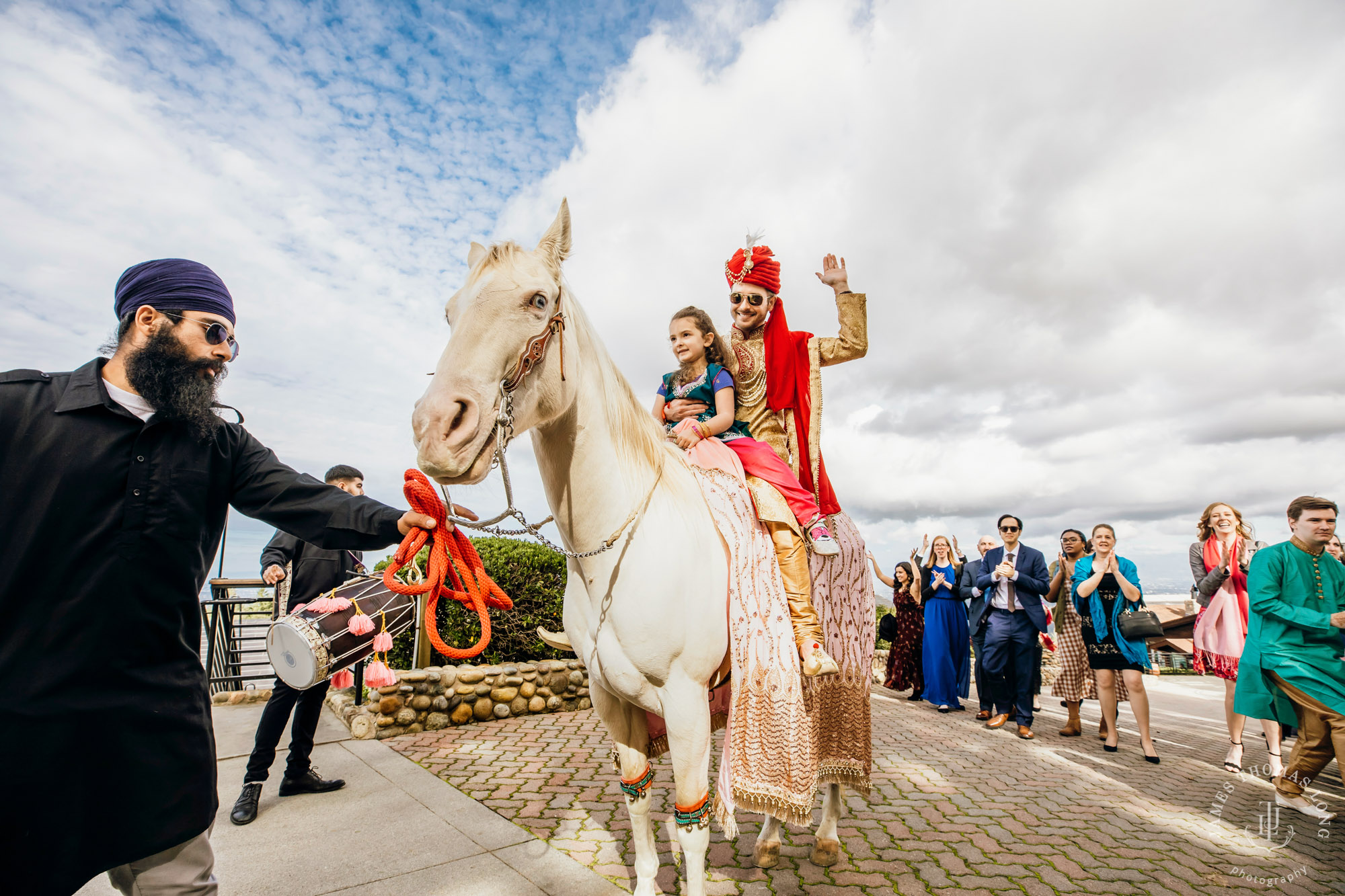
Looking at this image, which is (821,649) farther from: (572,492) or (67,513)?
(67,513)

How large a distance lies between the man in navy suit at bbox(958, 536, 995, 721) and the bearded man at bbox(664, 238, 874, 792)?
5200mm

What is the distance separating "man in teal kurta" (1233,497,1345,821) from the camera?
407 centimetres

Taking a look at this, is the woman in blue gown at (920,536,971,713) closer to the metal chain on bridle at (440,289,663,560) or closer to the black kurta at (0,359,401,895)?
the metal chain on bridle at (440,289,663,560)

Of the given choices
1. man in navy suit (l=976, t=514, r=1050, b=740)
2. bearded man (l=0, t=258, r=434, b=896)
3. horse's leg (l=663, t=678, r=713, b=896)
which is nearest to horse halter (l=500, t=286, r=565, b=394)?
bearded man (l=0, t=258, r=434, b=896)

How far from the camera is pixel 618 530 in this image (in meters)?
2.44

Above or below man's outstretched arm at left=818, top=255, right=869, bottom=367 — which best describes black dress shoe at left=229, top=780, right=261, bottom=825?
below

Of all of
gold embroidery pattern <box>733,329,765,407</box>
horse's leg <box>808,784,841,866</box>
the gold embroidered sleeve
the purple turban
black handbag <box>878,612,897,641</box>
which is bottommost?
horse's leg <box>808,784,841,866</box>

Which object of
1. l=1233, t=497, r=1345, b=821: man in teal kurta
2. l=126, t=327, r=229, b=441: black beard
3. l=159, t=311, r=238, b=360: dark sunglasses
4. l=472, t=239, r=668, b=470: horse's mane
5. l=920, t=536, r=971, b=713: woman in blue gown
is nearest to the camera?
l=126, t=327, r=229, b=441: black beard

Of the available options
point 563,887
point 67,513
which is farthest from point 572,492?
point 563,887

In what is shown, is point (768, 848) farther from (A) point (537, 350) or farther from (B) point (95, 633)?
(B) point (95, 633)

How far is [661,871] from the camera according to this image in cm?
336

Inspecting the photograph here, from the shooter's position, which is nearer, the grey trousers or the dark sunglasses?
the grey trousers

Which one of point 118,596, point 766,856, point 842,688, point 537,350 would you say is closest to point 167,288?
point 118,596

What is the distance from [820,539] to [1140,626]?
5.15 metres
